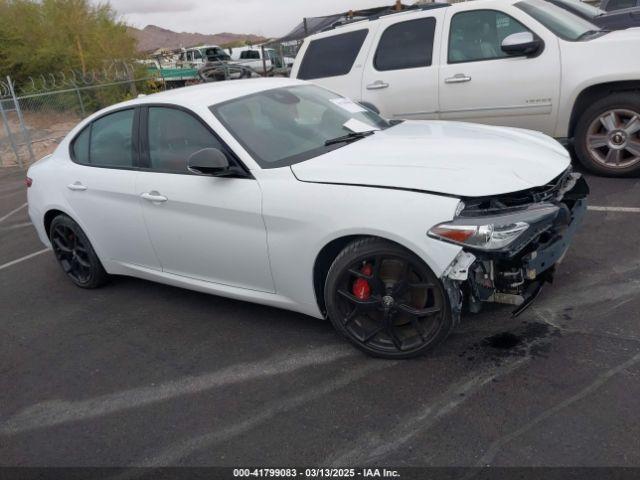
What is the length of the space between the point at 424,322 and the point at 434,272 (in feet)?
1.26

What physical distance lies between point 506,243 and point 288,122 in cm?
182

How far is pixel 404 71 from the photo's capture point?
6.74 meters

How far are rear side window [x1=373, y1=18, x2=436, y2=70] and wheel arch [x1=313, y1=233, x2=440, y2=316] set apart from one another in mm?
3923

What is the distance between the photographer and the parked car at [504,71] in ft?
18.8

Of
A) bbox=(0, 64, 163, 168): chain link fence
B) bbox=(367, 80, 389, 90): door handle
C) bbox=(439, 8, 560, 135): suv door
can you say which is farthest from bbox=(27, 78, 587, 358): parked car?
→ bbox=(0, 64, 163, 168): chain link fence

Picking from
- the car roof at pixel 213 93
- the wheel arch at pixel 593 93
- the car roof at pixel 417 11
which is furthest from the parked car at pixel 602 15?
the car roof at pixel 213 93

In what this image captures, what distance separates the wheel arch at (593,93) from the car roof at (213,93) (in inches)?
116

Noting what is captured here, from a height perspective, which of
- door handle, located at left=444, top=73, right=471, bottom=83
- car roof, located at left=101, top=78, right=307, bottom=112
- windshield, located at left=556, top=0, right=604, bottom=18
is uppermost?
windshield, located at left=556, top=0, right=604, bottom=18

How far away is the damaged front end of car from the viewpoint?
2.98 meters

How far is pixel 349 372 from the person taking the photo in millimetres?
3379

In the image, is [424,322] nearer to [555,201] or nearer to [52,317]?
[555,201]

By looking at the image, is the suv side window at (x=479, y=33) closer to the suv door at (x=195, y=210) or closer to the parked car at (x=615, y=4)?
the suv door at (x=195, y=210)

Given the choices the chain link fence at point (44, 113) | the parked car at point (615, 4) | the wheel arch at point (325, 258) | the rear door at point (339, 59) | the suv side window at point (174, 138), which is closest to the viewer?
the wheel arch at point (325, 258)

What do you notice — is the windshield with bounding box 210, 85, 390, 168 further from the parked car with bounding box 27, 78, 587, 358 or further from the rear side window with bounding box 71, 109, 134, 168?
the rear side window with bounding box 71, 109, 134, 168
